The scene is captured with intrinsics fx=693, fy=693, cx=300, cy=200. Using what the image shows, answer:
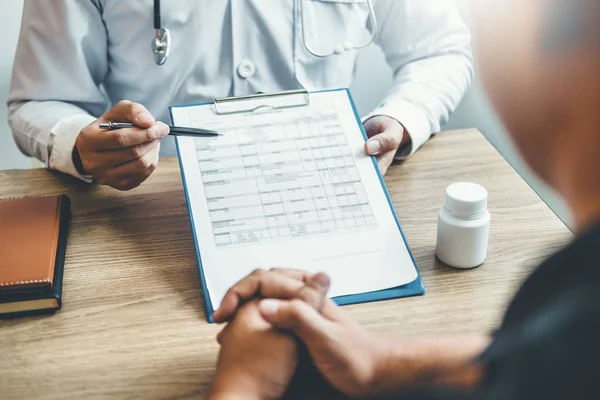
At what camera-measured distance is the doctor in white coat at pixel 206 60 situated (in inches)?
44.2

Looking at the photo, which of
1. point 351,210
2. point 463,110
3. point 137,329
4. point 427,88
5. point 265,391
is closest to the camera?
point 265,391

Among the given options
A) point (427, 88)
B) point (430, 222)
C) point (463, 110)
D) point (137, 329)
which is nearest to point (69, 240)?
point (137, 329)

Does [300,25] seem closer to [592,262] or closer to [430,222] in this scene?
[430,222]

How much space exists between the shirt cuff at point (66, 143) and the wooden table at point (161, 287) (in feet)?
0.09

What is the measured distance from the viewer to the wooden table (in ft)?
2.37

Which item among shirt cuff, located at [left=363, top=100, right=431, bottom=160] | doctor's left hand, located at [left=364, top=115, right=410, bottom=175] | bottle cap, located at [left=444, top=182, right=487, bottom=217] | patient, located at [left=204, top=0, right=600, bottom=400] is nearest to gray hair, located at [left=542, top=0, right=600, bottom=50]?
patient, located at [left=204, top=0, right=600, bottom=400]

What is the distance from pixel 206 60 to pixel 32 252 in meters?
0.51

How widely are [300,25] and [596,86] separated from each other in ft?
2.95

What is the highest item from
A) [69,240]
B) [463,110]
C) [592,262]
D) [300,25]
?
[592,262]

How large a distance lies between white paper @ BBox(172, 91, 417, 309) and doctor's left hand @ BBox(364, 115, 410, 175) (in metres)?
0.02

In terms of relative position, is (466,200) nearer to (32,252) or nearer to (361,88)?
(32,252)

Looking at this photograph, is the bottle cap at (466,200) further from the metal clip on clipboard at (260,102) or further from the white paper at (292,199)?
the metal clip on clipboard at (260,102)

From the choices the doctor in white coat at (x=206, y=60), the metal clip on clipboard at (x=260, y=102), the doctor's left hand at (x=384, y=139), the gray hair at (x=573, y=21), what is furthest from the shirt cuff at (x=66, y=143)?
the gray hair at (x=573, y=21)

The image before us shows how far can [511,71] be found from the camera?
1.42 ft
